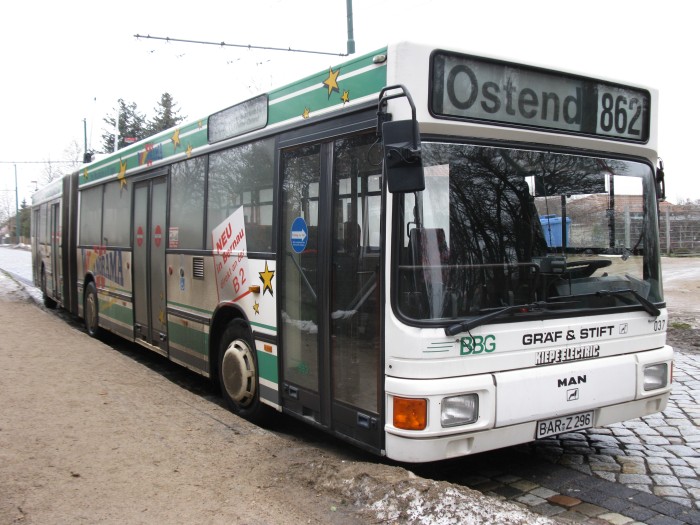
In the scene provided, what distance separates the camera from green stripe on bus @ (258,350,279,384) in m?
5.70

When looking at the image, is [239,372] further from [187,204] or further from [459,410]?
[459,410]

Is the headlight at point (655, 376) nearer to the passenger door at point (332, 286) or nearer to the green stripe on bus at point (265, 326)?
the passenger door at point (332, 286)

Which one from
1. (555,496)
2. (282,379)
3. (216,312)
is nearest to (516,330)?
(555,496)

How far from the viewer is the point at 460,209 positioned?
4.31 m

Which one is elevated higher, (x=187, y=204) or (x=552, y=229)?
(x=187, y=204)

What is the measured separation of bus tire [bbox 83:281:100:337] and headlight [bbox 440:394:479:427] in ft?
28.5

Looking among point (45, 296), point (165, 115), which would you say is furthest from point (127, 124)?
point (45, 296)

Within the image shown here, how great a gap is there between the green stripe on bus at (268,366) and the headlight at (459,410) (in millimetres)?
1981

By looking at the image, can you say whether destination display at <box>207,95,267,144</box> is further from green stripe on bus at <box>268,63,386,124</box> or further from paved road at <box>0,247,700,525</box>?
paved road at <box>0,247,700,525</box>

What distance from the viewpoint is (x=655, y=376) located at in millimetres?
5125

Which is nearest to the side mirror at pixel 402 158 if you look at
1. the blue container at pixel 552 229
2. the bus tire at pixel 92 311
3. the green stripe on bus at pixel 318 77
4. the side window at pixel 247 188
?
the green stripe on bus at pixel 318 77

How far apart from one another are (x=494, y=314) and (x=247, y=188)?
2.96 m

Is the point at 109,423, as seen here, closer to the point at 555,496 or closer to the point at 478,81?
the point at 555,496

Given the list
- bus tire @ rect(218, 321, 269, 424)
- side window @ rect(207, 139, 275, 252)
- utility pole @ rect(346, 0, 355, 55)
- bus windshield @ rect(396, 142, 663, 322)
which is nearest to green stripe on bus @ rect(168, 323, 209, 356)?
bus tire @ rect(218, 321, 269, 424)
